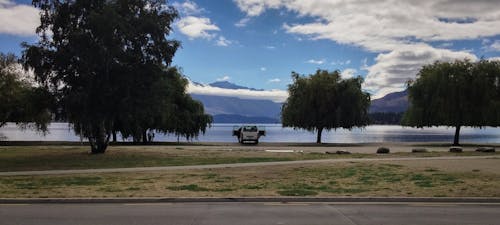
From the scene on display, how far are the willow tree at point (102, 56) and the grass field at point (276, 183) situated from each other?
10.8 m

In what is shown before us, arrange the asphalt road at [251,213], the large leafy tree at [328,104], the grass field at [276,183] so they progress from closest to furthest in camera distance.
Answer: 1. the asphalt road at [251,213]
2. the grass field at [276,183]
3. the large leafy tree at [328,104]

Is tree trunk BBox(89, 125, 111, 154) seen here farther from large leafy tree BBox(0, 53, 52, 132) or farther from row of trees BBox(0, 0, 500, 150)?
large leafy tree BBox(0, 53, 52, 132)

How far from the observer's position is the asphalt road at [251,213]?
398 inches

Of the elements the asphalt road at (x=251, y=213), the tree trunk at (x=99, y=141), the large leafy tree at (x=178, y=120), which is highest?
the large leafy tree at (x=178, y=120)

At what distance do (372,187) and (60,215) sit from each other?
8460 millimetres

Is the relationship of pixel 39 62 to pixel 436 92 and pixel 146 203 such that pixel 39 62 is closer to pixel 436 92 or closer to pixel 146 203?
pixel 146 203

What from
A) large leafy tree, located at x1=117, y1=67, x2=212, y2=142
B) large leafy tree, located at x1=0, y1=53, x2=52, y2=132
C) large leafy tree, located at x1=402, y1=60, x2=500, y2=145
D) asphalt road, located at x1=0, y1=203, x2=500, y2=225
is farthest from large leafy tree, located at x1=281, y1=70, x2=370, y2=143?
asphalt road, located at x1=0, y1=203, x2=500, y2=225

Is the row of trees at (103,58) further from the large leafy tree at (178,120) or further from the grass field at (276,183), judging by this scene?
the large leafy tree at (178,120)

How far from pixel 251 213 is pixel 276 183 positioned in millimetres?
5422

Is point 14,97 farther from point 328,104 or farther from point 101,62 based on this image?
point 328,104

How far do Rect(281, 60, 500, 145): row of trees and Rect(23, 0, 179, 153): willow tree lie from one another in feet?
83.9

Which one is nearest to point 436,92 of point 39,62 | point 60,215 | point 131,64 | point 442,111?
point 442,111

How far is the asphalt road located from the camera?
10.1 m

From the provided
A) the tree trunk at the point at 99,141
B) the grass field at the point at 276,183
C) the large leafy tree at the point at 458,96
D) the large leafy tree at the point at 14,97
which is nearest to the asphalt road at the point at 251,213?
the grass field at the point at 276,183
